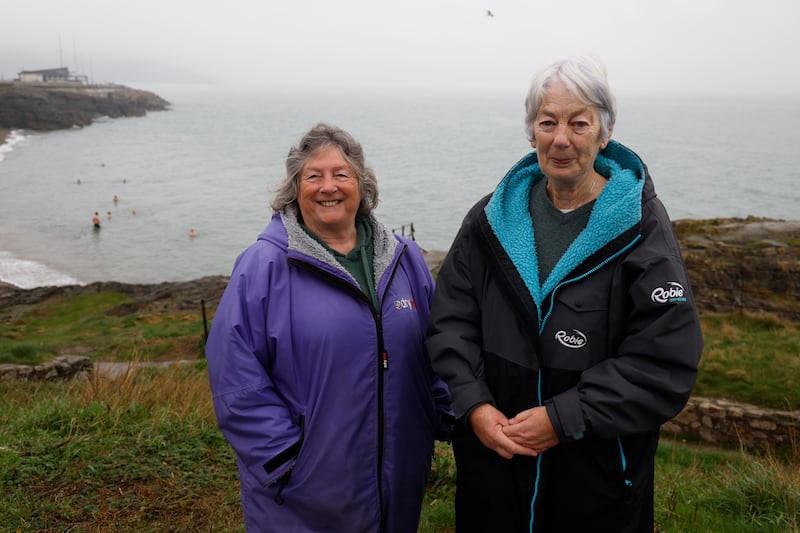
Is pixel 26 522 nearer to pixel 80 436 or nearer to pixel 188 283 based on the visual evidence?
pixel 80 436

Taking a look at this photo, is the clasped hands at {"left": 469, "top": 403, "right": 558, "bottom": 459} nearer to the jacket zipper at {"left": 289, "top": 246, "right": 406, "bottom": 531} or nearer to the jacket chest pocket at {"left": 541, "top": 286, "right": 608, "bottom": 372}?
the jacket chest pocket at {"left": 541, "top": 286, "right": 608, "bottom": 372}

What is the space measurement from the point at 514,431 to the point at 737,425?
8540 millimetres

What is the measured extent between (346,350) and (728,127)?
137m

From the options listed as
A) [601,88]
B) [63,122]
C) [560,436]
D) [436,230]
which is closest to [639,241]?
[601,88]

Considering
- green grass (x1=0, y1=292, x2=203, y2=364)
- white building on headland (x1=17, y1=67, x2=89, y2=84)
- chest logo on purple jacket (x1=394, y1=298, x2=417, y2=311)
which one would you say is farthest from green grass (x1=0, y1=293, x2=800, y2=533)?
white building on headland (x1=17, y1=67, x2=89, y2=84)

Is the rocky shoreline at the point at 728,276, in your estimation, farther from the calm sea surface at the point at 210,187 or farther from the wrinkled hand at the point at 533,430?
the wrinkled hand at the point at 533,430

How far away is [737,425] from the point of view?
945 centimetres

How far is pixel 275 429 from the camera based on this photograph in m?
2.63

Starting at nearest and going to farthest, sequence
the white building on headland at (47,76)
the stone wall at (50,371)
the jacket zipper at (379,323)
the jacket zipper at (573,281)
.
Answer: the jacket zipper at (573,281), the jacket zipper at (379,323), the stone wall at (50,371), the white building on headland at (47,76)

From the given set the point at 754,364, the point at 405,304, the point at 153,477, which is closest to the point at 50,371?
the point at 153,477

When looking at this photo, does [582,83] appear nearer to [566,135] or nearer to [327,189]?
[566,135]

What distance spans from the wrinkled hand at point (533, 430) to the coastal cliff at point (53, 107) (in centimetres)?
10077

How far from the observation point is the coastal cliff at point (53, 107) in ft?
290

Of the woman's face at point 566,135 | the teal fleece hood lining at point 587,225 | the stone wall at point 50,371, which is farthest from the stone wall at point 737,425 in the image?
the stone wall at point 50,371
